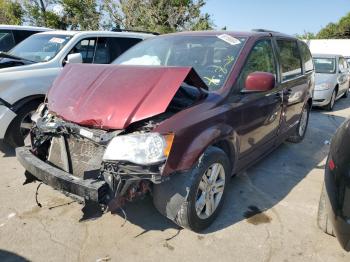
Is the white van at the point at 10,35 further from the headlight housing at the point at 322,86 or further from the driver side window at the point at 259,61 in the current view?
the headlight housing at the point at 322,86

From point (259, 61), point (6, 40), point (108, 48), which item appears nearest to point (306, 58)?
point (259, 61)

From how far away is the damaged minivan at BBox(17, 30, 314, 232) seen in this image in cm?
258

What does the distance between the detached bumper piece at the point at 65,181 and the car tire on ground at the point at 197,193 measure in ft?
1.59

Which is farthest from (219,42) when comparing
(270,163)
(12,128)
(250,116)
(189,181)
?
(12,128)

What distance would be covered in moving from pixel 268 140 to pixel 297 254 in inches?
66.1

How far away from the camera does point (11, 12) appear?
21.6 metres

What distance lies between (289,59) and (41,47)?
4161 millimetres

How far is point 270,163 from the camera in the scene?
16.5 ft

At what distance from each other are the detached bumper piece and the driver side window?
1757 mm

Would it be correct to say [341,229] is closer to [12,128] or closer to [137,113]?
[137,113]

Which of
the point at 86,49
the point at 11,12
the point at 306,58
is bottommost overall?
the point at 11,12

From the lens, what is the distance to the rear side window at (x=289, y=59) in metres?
4.59

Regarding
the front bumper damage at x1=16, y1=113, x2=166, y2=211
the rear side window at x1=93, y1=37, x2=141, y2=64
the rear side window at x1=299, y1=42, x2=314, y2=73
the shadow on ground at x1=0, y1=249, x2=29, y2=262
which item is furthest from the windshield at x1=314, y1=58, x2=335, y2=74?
the shadow on ground at x1=0, y1=249, x2=29, y2=262

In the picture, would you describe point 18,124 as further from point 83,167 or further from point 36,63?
point 83,167
